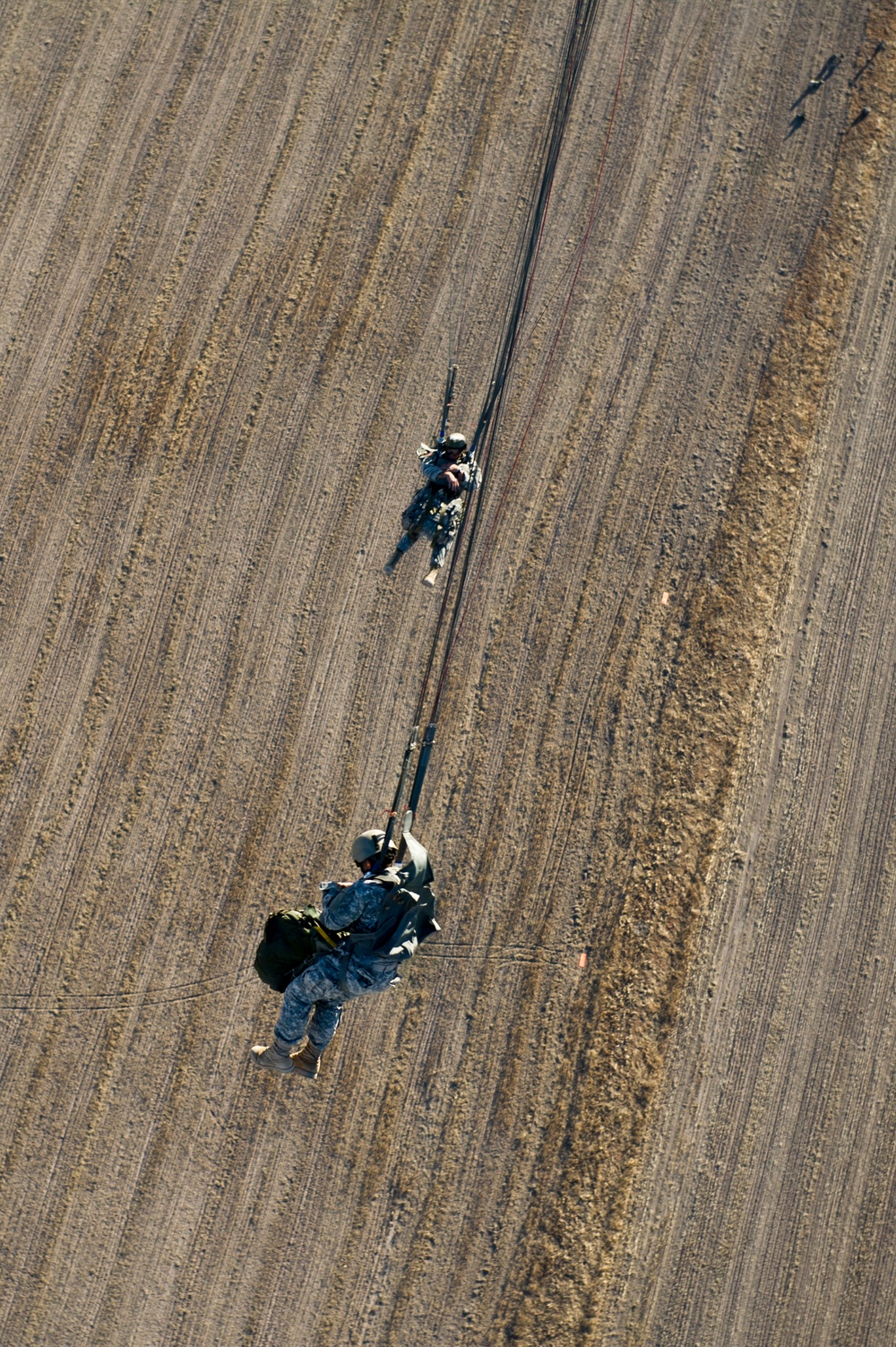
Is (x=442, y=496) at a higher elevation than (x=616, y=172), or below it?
below

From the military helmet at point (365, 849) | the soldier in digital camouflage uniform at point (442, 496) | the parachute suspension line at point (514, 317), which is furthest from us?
the parachute suspension line at point (514, 317)

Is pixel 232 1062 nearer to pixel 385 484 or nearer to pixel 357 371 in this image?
pixel 385 484

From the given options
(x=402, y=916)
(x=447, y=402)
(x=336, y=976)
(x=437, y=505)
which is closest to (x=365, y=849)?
(x=402, y=916)

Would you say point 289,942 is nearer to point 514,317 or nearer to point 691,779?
point 691,779

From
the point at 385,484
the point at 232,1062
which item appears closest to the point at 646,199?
the point at 385,484

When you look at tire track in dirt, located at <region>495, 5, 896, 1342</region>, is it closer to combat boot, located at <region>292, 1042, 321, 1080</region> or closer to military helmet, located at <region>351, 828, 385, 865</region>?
combat boot, located at <region>292, 1042, 321, 1080</region>

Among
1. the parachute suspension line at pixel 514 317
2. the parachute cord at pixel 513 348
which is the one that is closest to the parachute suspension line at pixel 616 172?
the parachute cord at pixel 513 348

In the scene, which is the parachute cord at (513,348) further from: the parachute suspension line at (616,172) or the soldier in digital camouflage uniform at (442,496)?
the soldier in digital camouflage uniform at (442,496)
